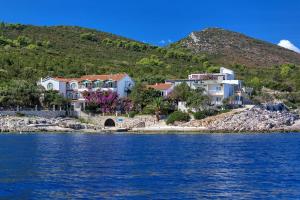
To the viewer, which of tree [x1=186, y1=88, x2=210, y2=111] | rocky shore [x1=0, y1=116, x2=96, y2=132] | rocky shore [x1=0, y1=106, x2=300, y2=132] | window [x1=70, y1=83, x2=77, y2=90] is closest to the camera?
rocky shore [x1=0, y1=116, x2=96, y2=132]

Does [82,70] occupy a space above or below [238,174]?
above

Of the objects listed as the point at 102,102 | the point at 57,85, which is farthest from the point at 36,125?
the point at 57,85

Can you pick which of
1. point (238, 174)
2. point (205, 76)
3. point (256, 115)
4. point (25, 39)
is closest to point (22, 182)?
point (238, 174)

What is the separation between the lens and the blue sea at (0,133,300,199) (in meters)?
27.5

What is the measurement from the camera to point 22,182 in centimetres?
3038

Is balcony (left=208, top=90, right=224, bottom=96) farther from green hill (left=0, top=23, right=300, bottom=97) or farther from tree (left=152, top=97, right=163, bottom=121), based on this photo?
green hill (left=0, top=23, right=300, bottom=97)

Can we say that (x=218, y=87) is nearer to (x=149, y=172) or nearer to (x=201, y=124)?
(x=201, y=124)

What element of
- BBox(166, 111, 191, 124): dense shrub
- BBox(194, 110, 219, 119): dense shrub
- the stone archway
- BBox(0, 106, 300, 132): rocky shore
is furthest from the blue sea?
the stone archway

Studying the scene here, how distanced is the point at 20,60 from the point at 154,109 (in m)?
48.9

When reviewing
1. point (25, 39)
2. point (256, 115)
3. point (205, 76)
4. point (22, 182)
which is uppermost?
point (25, 39)

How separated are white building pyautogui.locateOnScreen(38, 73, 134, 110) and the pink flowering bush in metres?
3.73

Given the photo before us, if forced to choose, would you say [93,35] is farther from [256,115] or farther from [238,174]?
[238,174]

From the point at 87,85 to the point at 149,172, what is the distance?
2578 inches

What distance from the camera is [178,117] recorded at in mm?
85000
